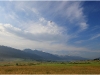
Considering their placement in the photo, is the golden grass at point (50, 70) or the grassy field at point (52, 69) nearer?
the golden grass at point (50, 70)

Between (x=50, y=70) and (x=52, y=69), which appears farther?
(x=52, y=69)

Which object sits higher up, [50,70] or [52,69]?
[52,69]

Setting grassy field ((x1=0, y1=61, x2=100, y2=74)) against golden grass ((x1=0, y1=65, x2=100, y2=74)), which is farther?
grassy field ((x1=0, y1=61, x2=100, y2=74))
